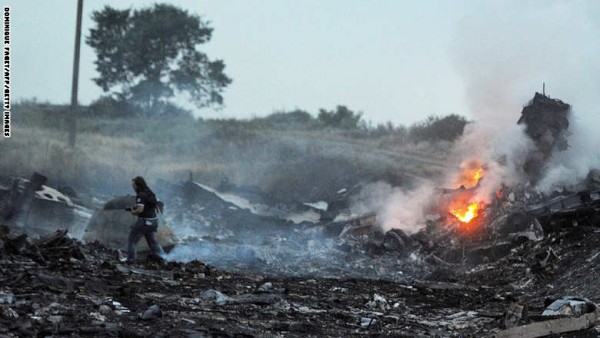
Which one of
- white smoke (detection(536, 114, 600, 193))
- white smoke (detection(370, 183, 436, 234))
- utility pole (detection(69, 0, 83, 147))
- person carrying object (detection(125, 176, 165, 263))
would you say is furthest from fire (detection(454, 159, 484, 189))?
utility pole (detection(69, 0, 83, 147))

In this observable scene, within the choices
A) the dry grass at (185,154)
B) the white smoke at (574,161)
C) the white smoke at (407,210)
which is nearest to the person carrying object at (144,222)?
the white smoke at (407,210)

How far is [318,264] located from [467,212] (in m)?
5.00

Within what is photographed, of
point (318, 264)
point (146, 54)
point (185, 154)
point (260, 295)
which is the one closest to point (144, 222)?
point (260, 295)

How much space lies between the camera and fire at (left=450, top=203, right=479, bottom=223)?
18.9 meters

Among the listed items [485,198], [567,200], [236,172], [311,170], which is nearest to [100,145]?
[236,172]

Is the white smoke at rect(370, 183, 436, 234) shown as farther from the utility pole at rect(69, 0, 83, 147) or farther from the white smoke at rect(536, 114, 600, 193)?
the utility pole at rect(69, 0, 83, 147)

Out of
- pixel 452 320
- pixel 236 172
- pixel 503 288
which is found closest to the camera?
pixel 452 320

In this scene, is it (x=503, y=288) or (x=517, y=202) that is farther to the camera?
(x=517, y=202)

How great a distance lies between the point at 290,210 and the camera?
2330 cm

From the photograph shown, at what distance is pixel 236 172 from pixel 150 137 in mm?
7629

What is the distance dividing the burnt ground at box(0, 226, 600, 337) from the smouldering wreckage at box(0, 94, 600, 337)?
3 centimetres

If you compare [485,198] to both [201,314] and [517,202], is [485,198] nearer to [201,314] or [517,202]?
[517,202]

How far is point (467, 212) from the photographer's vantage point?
63.8 ft

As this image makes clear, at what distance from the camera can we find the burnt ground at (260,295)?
818 cm
